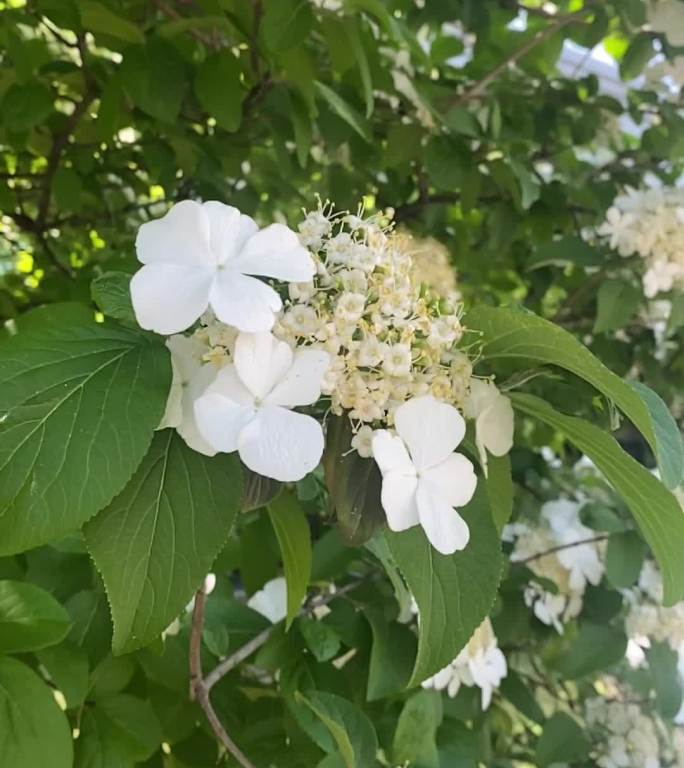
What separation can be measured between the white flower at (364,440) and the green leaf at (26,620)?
0.22 metres

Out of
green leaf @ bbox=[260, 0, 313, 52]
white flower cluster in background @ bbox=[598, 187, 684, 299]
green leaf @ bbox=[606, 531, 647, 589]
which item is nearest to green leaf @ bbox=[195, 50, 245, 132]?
green leaf @ bbox=[260, 0, 313, 52]

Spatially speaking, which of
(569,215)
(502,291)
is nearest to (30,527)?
(569,215)

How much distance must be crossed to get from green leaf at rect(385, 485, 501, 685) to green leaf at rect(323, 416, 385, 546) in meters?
0.01

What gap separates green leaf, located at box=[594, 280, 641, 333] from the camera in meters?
0.93

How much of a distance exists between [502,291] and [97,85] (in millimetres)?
693

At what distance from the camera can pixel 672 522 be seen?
1.30 feet

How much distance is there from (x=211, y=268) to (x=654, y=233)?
0.67 metres

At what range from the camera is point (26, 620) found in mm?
476

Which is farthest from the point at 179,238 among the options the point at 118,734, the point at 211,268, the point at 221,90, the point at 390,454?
the point at 221,90

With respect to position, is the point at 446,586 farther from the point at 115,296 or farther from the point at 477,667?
the point at 477,667

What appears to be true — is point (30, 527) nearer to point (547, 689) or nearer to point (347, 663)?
point (347, 663)

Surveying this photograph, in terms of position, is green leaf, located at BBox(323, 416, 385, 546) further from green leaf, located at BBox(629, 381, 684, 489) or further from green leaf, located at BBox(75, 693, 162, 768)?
green leaf, located at BBox(75, 693, 162, 768)

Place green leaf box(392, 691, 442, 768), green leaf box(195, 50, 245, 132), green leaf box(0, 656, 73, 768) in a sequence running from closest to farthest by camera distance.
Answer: green leaf box(0, 656, 73, 768) → green leaf box(392, 691, 442, 768) → green leaf box(195, 50, 245, 132)

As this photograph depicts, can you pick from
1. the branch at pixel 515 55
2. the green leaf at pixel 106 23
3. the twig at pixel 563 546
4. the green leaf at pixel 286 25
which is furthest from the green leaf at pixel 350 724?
the branch at pixel 515 55
